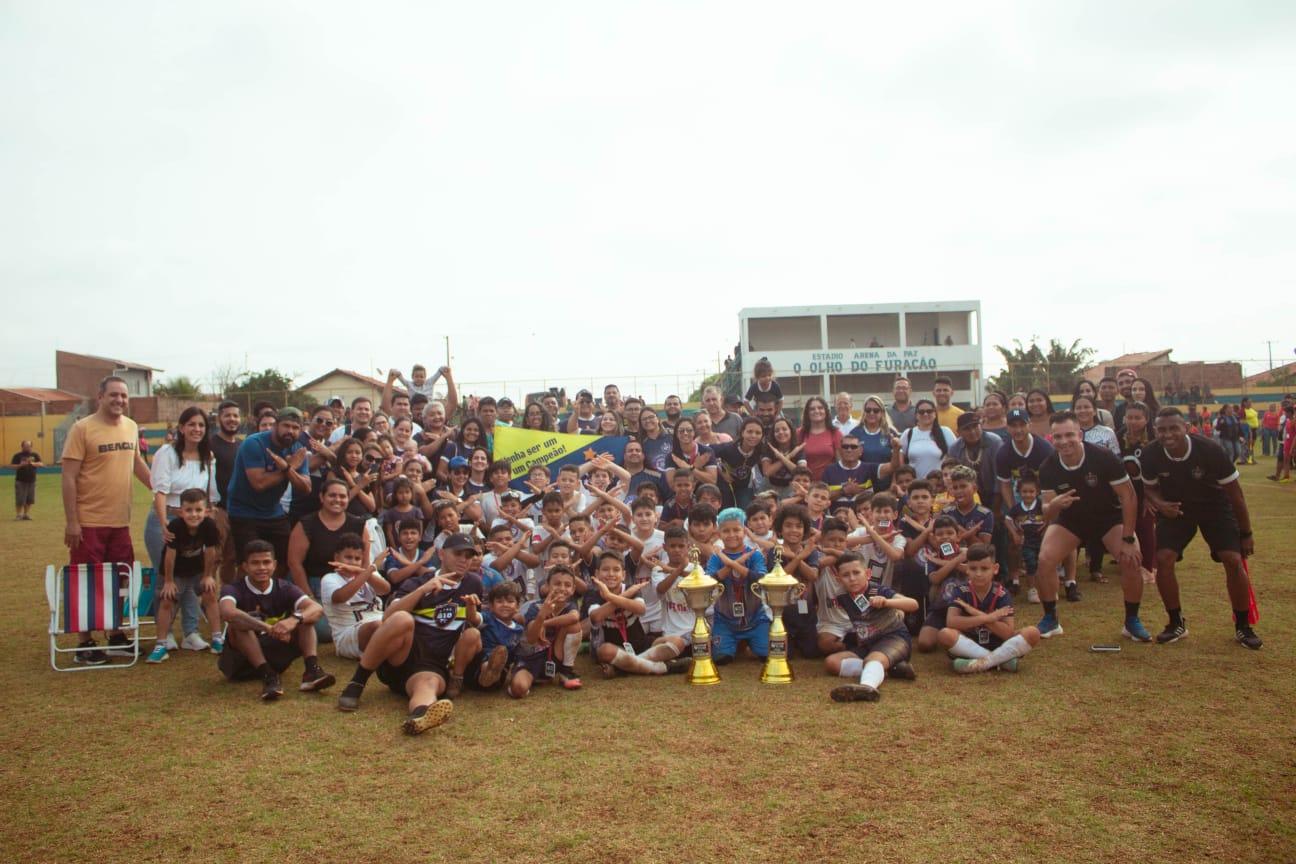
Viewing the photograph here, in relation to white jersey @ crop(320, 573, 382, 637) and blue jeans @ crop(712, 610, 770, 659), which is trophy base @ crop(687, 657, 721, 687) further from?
white jersey @ crop(320, 573, 382, 637)

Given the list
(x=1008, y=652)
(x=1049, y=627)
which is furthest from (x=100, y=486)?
(x=1049, y=627)

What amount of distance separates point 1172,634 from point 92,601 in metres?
8.38

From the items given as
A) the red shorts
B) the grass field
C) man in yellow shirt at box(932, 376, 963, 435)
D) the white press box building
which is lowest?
the grass field

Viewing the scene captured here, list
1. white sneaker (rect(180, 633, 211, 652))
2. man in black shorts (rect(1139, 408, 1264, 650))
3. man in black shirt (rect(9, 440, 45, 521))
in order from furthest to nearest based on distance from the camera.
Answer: man in black shirt (rect(9, 440, 45, 521)) → white sneaker (rect(180, 633, 211, 652)) → man in black shorts (rect(1139, 408, 1264, 650))

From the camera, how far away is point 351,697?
5957mm

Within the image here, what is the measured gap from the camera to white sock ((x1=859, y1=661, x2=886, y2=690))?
5957 millimetres

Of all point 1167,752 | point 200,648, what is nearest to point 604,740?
point 1167,752

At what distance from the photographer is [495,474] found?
9.26 m

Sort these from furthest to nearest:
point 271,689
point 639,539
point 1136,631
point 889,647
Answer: point 639,539, point 1136,631, point 889,647, point 271,689

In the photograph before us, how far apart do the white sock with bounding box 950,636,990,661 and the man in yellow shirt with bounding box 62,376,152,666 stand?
21.1 feet

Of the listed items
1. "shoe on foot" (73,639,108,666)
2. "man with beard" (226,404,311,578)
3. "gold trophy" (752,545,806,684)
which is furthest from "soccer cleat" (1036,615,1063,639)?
"shoe on foot" (73,639,108,666)

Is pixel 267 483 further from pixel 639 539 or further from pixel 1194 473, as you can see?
pixel 1194 473

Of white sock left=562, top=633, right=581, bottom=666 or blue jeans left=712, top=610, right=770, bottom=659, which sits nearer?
white sock left=562, top=633, right=581, bottom=666

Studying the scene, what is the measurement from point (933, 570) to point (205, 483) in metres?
6.29
